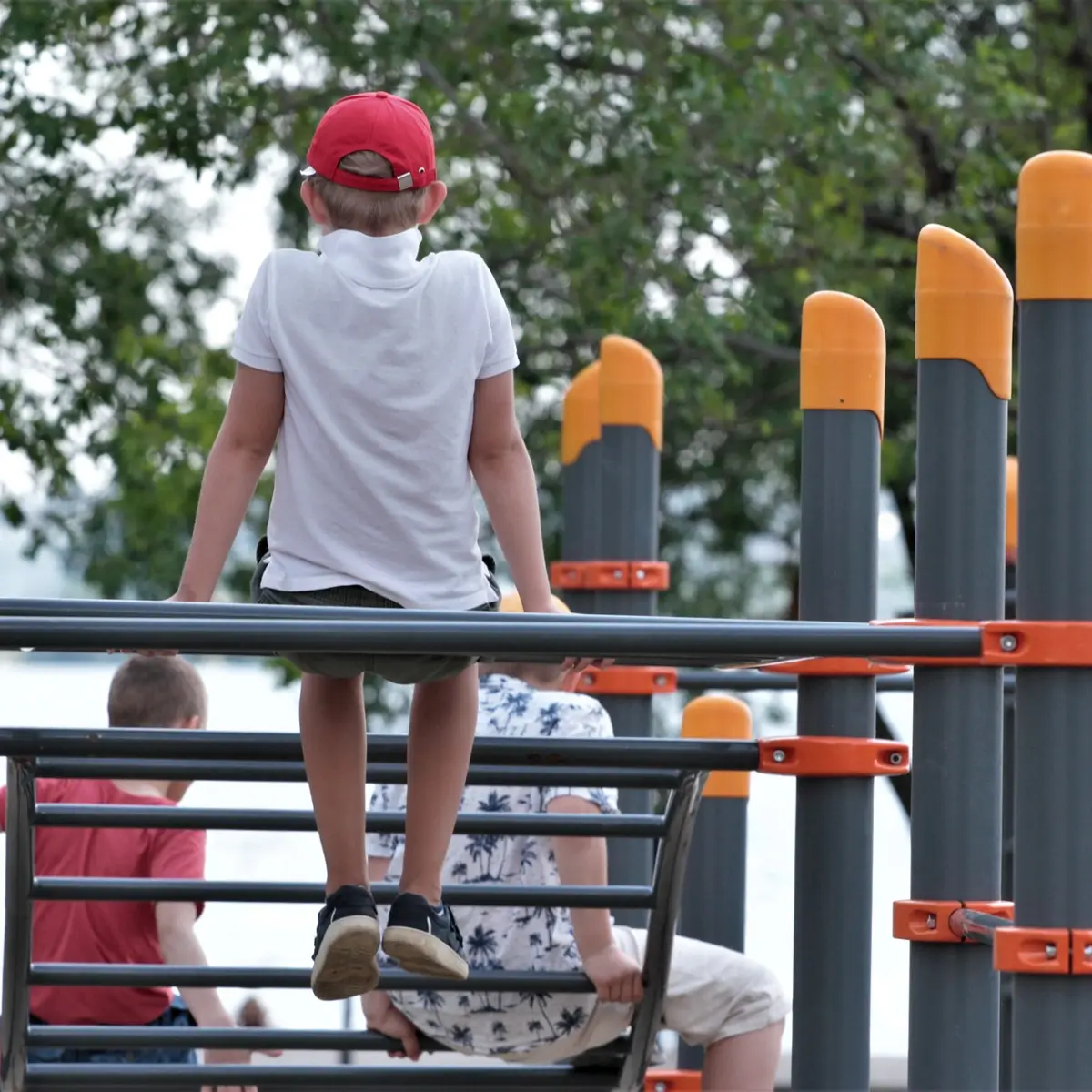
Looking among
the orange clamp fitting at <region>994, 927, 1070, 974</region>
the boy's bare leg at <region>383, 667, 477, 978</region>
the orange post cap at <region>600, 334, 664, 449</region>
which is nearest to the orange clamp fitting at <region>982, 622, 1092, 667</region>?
the orange clamp fitting at <region>994, 927, 1070, 974</region>

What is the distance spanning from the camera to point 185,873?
4016 millimetres

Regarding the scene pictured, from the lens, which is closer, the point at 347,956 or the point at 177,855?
the point at 347,956

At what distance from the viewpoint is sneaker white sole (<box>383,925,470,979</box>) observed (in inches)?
110

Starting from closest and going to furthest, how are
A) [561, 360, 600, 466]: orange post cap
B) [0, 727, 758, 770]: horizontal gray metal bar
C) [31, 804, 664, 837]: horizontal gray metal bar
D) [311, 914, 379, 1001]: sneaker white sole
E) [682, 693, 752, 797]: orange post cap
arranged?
[311, 914, 379, 1001]: sneaker white sole < [0, 727, 758, 770]: horizontal gray metal bar < [31, 804, 664, 837]: horizontal gray metal bar < [682, 693, 752, 797]: orange post cap < [561, 360, 600, 466]: orange post cap

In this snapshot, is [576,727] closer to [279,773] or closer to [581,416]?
[279,773]

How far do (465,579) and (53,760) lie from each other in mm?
1026

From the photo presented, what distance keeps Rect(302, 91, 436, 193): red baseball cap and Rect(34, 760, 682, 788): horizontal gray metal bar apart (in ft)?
3.24

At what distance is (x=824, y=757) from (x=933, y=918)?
351 millimetres

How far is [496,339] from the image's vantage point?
2896 mm

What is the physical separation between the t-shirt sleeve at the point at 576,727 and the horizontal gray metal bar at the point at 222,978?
0.33 meters

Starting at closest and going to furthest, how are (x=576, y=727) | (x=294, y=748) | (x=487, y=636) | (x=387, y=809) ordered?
(x=487, y=636) < (x=294, y=748) < (x=576, y=727) < (x=387, y=809)

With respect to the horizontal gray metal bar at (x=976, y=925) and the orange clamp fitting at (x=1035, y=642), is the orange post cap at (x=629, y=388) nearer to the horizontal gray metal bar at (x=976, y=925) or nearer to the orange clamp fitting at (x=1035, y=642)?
the horizontal gray metal bar at (x=976, y=925)

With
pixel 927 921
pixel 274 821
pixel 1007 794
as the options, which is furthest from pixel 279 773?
pixel 1007 794

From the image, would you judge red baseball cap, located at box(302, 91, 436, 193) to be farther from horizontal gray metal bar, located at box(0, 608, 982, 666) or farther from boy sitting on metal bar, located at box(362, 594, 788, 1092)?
boy sitting on metal bar, located at box(362, 594, 788, 1092)
